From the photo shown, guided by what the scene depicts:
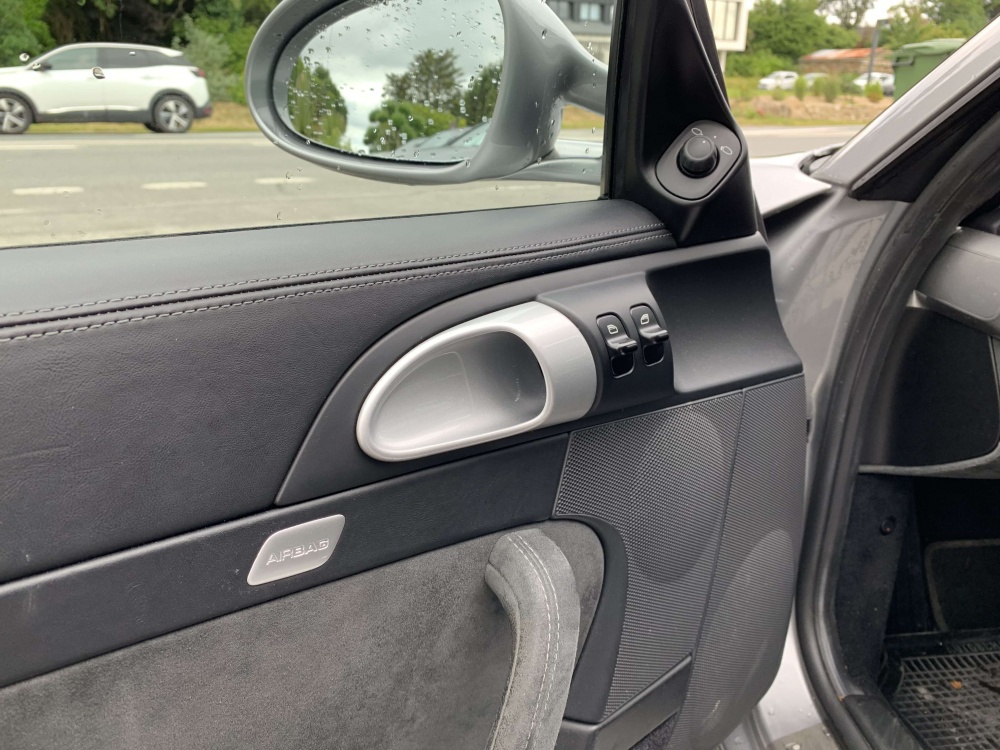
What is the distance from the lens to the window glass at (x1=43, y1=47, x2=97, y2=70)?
96 centimetres

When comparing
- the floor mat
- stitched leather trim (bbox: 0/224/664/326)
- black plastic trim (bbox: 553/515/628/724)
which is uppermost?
stitched leather trim (bbox: 0/224/664/326)

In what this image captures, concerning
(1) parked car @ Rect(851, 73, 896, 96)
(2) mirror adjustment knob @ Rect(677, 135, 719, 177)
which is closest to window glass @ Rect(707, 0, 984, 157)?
(1) parked car @ Rect(851, 73, 896, 96)

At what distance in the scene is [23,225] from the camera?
1.00 metres

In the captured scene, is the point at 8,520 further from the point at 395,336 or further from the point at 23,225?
the point at 395,336

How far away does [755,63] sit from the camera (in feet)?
5.84

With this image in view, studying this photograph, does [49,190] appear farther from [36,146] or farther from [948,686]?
[948,686]

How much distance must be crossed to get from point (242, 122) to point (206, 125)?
0.05 meters

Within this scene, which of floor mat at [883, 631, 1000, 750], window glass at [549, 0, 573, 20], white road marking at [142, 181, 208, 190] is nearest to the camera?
white road marking at [142, 181, 208, 190]

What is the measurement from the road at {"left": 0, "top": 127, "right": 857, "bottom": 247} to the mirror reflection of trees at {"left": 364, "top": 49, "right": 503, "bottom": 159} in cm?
8

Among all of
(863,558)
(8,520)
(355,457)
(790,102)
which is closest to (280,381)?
(355,457)

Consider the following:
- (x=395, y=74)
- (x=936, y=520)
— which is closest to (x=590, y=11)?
(x=395, y=74)

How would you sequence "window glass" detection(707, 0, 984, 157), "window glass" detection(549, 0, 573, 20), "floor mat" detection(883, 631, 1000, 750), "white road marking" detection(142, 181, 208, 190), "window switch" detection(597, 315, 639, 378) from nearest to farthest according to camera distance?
"white road marking" detection(142, 181, 208, 190), "window switch" detection(597, 315, 639, 378), "window glass" detection(549, 0, 573, 20), "window glass" detection(707, 0, 984, 157), "floor mat" detection(883, 631, 1000, 750)

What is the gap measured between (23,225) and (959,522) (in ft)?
7.00

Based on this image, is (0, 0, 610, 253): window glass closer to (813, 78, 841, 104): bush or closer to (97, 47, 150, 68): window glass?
(97, 47, 150, 68): window glass
